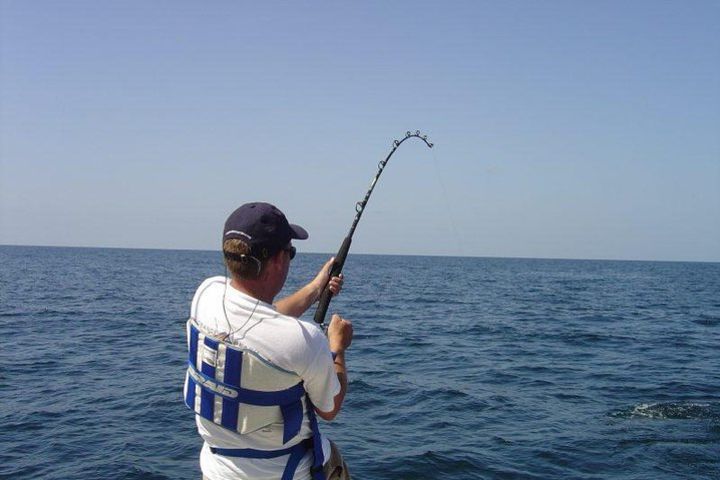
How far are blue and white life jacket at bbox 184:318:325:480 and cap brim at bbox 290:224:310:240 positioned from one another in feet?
1.98

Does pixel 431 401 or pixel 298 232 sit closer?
pixel 298 232

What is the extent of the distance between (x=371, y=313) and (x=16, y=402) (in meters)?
17.0

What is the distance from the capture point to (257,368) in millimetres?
2760

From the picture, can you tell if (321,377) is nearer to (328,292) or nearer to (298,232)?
(298,232)

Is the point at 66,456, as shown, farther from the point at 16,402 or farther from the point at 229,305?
the point at 229,305

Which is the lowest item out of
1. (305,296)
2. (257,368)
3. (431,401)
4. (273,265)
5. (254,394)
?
(431,401)

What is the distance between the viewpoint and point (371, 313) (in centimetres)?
2694

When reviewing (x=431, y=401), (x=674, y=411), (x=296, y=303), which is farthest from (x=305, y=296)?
(x=674, y=411)

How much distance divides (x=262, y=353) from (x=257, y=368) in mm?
71

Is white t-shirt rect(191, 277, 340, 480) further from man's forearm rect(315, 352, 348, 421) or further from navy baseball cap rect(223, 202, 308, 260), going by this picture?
navy baseball cap rect(223, 202, 308, 260)

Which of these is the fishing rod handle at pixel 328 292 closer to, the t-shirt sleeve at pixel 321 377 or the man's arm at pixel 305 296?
the man's arm at pixel 305 296

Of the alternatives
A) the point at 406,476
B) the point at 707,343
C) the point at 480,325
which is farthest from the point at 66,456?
the point at 707,343

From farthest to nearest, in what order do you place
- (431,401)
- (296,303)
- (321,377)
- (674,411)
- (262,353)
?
(431,401) → (674,411) → (296,303) → (321,377) → (262,353)

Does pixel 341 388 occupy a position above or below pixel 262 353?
below
